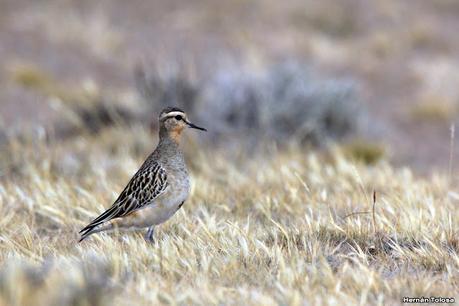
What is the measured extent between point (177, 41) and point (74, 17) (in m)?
2.24

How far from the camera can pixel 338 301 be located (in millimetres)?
4031

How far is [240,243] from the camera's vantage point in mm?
4957

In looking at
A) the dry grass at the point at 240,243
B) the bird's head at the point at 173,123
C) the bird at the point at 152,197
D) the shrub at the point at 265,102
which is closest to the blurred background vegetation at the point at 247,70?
the shrub at the point at 265,102

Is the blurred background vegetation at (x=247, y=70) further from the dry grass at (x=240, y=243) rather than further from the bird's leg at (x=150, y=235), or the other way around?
the bird's leg at (x=150, y=235)

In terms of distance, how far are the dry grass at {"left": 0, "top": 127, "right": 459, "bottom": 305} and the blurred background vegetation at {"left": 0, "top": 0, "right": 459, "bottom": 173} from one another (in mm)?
2150

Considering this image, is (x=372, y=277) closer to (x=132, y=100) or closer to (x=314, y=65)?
(x=132, y=100)

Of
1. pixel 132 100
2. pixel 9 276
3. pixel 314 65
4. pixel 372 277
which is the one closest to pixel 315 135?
pixel 132 100

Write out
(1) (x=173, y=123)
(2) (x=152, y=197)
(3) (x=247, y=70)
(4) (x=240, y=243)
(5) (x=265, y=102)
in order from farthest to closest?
(3) (x=247, y=70)
(5) (x=265, y=102)
(1) (x=173, y=123)
(2) (x=152, y=197)
(4) (x=240, y=243)

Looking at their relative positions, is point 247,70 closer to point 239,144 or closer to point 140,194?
point 239,144

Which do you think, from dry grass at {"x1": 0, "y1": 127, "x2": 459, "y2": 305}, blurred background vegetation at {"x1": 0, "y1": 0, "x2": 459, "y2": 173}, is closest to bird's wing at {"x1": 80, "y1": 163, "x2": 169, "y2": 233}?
dry grass at {"x1": 0, "y1": 127, "x2": 459, "y2": 305}

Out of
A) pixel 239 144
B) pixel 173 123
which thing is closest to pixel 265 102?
pixel 239 144

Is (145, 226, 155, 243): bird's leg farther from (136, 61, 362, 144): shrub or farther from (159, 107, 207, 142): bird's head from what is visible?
(136, 61, 362, 144): shrub

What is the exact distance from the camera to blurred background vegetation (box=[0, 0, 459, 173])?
12.0m

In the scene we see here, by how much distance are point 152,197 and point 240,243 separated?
0.78 m
